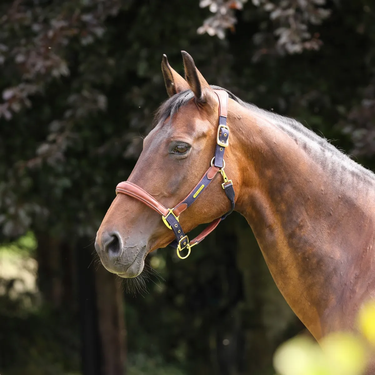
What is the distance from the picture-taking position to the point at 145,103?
4.91m

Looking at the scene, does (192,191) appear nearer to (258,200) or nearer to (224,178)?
(224,178)

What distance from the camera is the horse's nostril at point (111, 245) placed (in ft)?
7.62

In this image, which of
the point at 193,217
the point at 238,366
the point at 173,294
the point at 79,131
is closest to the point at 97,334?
the point at 173,294

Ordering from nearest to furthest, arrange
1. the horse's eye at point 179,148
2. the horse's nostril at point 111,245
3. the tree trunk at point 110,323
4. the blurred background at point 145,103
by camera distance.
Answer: the horse's nostril at point 111,245, the horse's eye at point 179,148, the blurred background at point 145,103, the tree trunk at point 110,323

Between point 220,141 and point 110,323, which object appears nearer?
point 220,141

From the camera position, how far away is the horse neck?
2.43m

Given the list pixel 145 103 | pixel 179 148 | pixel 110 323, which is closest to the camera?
pixel 179 148

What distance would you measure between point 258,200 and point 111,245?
68cm

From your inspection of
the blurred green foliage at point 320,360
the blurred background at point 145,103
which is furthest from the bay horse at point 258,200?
the blurred green foliage at point 320,360

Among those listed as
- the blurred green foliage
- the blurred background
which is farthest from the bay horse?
the blurred green foliage

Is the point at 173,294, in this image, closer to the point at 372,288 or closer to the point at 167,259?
the point at 167,259

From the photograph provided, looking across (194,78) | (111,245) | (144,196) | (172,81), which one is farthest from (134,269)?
(172,81)

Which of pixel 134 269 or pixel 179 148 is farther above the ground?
pixel 179 148

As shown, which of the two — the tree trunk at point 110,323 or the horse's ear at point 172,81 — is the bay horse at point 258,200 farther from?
the tree trunk at point 110,323
